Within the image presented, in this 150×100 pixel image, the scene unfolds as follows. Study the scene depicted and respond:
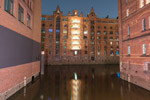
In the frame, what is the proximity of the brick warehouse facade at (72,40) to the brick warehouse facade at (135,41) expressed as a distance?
3101cm

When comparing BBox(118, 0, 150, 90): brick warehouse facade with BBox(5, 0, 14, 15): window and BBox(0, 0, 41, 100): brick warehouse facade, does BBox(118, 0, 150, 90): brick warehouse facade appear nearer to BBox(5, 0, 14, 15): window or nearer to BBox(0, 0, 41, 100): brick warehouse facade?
BBox(0, 0, 41, 100): brick warehouse facade

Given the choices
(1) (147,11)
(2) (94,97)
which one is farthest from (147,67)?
(2) (94,97)

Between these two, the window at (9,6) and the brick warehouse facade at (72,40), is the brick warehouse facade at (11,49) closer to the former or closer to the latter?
the window at (9,6)

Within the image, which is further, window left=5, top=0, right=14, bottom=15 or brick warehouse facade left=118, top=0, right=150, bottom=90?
brick warehouse facade left=118, top=0, right=150, bottom=90

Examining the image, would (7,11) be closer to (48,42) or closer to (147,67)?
(147,67)

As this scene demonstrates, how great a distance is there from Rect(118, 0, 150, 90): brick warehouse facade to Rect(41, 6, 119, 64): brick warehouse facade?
31005 millimetres

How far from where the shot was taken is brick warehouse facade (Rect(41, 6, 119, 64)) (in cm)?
4991

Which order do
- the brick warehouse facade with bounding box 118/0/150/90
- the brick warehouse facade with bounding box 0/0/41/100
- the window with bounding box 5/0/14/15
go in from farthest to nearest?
the brick warehouse facade with bounding box 118/0/150/90
the window with bounding box 5/0/14/15
the brick warehouse facade with bounding box 0/0/41/100

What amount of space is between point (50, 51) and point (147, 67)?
4270 centimetres

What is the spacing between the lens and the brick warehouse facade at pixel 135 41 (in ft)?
47.5

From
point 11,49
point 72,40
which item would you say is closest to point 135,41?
point 11,49

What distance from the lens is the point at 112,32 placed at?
56156 mm

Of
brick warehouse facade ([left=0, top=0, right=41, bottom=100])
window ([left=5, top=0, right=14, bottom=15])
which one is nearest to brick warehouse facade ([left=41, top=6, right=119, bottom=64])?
brick warehouse facade ([left=0, top=0, right=41, bottom=100])

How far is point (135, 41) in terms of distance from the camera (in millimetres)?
16656
